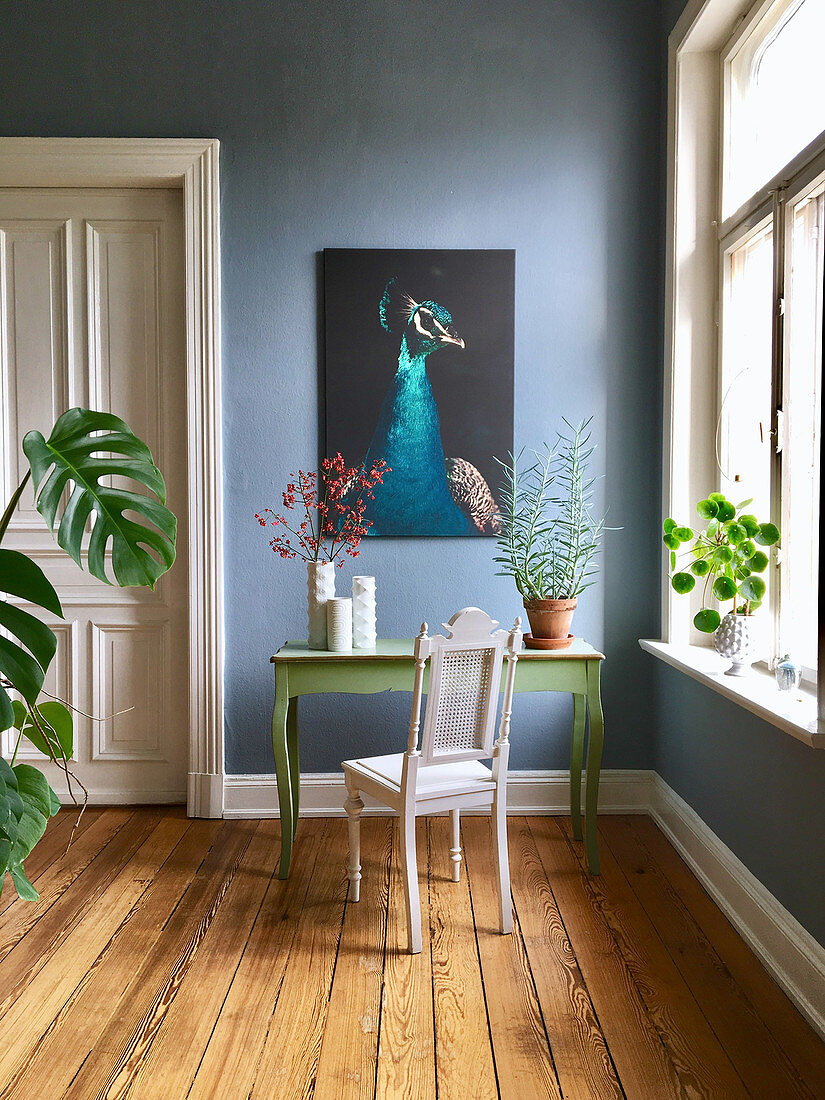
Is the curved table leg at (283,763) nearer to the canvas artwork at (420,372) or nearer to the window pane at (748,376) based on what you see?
the canvas artwork at (420,372)

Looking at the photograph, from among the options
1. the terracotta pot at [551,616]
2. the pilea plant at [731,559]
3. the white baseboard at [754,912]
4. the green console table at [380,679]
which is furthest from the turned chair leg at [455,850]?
the pilea plant at [731,559]

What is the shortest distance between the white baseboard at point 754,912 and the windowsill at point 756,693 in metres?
0.49

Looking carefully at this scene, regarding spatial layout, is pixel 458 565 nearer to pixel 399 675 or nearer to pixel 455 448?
pixel 455 448

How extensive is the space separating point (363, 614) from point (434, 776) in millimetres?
710

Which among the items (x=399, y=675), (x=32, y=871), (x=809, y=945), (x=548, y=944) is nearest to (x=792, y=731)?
(x=809, y=945)

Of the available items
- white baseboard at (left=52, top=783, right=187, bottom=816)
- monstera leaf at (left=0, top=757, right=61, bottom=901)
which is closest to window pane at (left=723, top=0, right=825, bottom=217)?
monstera leaf at (left=0, top=757, right=61, bottom=901)

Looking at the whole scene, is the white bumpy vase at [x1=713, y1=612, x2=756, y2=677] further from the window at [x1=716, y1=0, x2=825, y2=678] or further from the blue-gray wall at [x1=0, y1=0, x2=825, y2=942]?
the blue-gray wall at [x1=0, y1=0, x2=825, y2=942]

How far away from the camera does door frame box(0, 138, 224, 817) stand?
325 centimetres

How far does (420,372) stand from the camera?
130 inches

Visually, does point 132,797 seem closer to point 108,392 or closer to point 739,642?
point 108,392

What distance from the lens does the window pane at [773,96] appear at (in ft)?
8.02

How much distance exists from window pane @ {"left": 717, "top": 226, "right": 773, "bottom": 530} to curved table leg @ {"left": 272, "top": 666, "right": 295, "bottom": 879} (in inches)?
64.1

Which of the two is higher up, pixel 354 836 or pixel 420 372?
pixel 420 372

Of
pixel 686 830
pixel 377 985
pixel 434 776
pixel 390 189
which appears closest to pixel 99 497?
pixel 434 776
